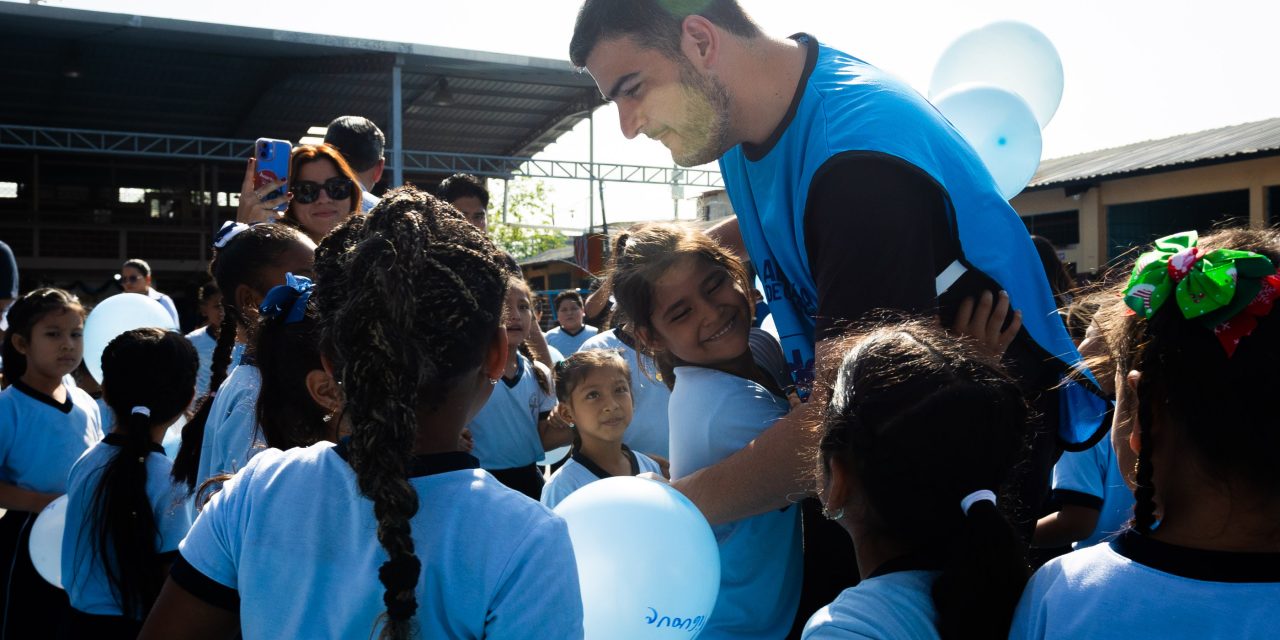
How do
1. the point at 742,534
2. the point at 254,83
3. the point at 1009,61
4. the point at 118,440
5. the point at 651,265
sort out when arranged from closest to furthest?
the point at 742,534 < the point at 651,265 < the point at 118,440 < the point at 1009,61 < the point at 254,83

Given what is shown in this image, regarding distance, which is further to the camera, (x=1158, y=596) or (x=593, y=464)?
(x=593, y=464)

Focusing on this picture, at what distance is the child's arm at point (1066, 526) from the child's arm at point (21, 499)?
3.76 meters

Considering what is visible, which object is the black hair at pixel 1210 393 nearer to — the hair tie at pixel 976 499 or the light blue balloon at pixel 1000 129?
the hair tie at pixel 976 499

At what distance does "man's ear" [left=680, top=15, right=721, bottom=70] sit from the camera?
2.01 meters

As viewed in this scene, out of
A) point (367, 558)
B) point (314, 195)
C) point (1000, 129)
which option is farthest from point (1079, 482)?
point (314, 195)

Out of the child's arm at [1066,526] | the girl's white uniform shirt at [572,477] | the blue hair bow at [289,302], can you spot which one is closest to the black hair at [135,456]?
the girl's white uniform shirt at [572,477]

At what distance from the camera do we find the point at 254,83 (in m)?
21.5

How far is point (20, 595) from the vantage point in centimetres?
414

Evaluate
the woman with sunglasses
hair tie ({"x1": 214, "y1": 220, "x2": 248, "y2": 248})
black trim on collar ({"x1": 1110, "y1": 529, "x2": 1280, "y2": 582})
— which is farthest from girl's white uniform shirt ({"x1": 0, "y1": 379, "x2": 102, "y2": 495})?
black trim on collar ({"x1": 1110, "y1": 529, "x2": 1280, "y2": 582})

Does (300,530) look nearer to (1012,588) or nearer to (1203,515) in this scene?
(1012,588)

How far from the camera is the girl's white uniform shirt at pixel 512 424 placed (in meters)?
5.02

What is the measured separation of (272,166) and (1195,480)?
10.3 ft

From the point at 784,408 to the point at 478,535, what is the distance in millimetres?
899

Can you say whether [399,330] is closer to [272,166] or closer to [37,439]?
[272,166]
